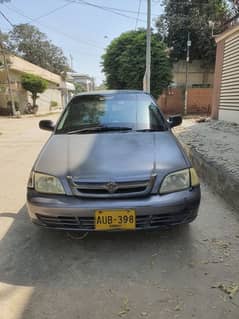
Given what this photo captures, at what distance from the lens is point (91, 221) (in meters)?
2.32

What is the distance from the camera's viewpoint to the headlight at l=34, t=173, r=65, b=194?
240 centimetres

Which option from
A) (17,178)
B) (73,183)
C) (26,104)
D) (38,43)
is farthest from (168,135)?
(38,43)

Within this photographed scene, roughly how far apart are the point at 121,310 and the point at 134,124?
6.82 ft

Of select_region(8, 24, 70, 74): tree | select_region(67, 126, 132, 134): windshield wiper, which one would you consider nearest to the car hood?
select_region(67, 126, 132, 134): windshield wiper

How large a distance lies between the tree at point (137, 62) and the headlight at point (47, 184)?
602 inches

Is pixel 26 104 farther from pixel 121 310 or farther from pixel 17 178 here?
pixel 121 310

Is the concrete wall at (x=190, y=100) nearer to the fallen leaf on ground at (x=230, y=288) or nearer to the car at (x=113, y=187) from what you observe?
the car at (x=113, y=187)

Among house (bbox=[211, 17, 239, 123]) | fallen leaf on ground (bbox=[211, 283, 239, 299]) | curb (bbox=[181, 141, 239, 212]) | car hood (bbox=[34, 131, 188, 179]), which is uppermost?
house (bbox=[211, 17, 239, 123])

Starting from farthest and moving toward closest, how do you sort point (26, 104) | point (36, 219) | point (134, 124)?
point (26, 104) < point (134, 124) < point (36, 219)

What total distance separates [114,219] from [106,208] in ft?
0.39

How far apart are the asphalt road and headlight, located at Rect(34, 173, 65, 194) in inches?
23.7

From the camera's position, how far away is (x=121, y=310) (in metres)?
1.87

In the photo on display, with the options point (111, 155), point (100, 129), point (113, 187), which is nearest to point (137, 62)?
point (100, 129)

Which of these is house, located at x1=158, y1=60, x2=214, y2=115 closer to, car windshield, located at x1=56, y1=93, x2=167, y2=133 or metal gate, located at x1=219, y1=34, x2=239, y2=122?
metal gate, located at x1=219, y1=34, x2=239, y2=122
